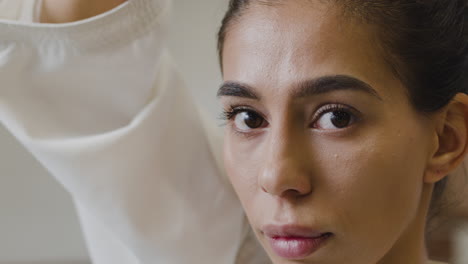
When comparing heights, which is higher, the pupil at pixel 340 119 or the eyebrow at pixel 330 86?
the eyebrow at pixel 330 86

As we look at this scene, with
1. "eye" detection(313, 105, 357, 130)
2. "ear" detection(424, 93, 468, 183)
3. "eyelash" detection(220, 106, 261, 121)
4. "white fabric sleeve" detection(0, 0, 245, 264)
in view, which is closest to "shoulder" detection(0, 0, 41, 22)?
"white fabric sleeve" detection(0, 0, 245, 264)

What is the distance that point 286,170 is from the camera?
0.60 meters

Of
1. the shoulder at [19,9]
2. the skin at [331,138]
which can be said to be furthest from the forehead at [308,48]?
the shoulder at [19,9]

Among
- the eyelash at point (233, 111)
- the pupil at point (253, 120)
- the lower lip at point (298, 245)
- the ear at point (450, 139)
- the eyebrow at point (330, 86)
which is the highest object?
the eyelash at point (233, 111)

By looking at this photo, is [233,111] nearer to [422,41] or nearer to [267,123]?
[267,123]

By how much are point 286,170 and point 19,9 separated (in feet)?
1.22

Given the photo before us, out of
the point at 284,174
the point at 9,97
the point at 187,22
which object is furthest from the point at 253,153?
the point at 187,22

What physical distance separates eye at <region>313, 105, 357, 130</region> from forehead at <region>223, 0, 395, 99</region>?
0.12ft

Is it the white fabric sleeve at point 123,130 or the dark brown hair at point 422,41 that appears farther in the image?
the white fabric sleeve at point 123,130

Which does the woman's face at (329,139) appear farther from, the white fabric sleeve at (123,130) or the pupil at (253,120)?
the white fabric sleeve at (123,130)

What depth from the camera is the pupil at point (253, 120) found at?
2.19 ft

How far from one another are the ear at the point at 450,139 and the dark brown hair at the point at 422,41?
14 millimetres

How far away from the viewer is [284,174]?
0.59 metres

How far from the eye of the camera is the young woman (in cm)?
61
